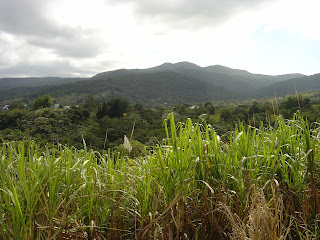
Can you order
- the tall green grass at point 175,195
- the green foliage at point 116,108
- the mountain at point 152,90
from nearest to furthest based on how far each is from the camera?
1. the tall green grass at point 175,195
2. the green foliage at point 116,108
3. the mountain at point 152,90

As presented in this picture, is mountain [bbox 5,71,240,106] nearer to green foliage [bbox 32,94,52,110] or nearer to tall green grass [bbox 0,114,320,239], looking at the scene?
green foliage [bbox 32,94,52,110]

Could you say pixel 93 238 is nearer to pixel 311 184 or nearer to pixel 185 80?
pixel 311 184

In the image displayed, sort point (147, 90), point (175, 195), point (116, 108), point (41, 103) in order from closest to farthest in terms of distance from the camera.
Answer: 1. point (175, 195)
2. point (116, 108)
3. point (41, 103)
4. point (147, 90)

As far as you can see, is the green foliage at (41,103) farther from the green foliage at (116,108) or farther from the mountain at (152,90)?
the mountain at (152,90)

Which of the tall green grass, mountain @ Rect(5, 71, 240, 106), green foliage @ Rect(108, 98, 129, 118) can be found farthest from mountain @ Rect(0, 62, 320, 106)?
the tall green grass

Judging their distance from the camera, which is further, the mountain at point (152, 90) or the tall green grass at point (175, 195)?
the mountain at point (152, 90)

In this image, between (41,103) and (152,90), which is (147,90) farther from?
(41,103)

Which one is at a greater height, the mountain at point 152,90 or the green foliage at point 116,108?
the mountain at point 152,90

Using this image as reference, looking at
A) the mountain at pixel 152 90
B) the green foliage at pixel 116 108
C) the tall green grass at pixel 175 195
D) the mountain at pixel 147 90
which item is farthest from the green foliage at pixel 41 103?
the tall green grass at pixel 175 195

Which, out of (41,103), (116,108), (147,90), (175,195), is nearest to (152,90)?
(147,90)

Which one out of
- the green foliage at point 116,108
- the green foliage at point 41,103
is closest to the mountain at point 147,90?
the green foliage at point 41,103

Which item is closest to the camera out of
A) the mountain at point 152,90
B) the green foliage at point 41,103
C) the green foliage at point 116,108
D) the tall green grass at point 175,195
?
the tall green grass at point 175,195

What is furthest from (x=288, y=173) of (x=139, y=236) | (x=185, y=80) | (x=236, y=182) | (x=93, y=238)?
(x=185, y=80)

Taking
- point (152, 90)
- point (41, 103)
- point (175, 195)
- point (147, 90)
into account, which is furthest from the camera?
point (152, 90)
